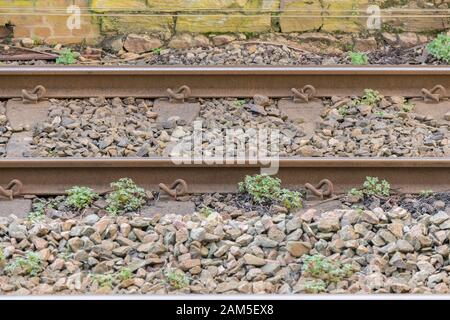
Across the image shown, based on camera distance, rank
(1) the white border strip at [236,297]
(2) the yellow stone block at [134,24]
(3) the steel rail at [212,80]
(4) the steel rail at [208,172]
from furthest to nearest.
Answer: (2) the yellow stone block at [134,24] < (3) the steel rail at [212,80] < (4) the steel rail at [208,172] < (1) the white border strip at [236,297]

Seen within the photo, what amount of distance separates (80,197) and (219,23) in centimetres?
313

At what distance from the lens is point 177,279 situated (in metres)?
4.70

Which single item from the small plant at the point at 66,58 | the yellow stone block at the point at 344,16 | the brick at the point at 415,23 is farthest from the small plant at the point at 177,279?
the brick at the point at 415,23

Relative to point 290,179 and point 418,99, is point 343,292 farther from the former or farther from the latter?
point 418,99

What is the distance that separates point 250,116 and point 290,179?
39.5 inches

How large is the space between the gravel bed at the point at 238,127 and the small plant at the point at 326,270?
139 cm

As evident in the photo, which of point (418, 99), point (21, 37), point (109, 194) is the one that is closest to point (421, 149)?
point (418, 99)

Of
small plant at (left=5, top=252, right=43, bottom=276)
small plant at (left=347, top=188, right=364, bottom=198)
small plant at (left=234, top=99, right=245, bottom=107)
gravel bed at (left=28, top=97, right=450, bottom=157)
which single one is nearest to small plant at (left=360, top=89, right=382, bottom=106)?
gravel bed at (left=28, top=97, right=450, bottom=157)

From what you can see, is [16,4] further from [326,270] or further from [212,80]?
[326,270]

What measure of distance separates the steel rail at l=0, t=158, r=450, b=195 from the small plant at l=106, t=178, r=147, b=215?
11cm

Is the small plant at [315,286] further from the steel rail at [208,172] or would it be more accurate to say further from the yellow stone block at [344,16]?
the yellow stone block at [344,16]

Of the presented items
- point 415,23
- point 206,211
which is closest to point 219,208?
point 206,211

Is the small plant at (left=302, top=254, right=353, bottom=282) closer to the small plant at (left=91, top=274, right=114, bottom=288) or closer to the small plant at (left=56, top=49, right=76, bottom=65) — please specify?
the small plant at (left=91, top=274, right=114, bottom=288)

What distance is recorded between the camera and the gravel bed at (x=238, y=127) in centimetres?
613
